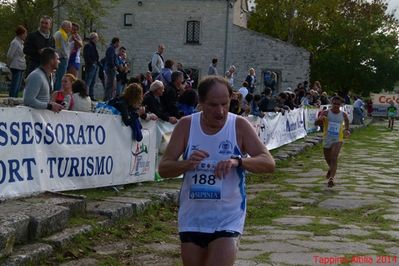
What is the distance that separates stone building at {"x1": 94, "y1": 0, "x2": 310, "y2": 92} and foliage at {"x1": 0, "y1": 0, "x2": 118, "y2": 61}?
1.95 m

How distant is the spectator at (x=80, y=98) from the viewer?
9.84 m

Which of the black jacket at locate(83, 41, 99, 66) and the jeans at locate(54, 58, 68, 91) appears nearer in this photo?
the jeans at locate(54, 58, 68, 91)

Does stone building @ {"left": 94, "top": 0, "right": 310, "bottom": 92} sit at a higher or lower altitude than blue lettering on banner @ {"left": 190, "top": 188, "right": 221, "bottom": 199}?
higher

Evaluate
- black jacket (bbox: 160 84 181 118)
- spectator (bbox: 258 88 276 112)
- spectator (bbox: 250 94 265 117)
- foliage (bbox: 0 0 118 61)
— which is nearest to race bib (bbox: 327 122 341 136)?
black jacket (bbox: 160 84 181 118)

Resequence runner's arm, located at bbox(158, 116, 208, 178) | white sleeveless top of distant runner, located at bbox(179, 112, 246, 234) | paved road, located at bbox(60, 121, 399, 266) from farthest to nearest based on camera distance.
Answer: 1. paved road, located at bbox(60, 121, 399, 266)
2. runner's arm, located at bbox(158, 116, 208, 178)
3. white sleeveless top of distant runner, located at bbox(179, 112, 246, 234)

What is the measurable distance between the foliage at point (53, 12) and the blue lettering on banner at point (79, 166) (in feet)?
101

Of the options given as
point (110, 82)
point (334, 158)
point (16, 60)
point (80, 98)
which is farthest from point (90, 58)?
point (334, 158)

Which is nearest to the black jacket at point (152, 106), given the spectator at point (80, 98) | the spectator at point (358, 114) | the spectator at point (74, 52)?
the spectator at point (80, 98)

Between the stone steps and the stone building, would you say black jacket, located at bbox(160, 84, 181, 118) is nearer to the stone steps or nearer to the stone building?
the stone steps

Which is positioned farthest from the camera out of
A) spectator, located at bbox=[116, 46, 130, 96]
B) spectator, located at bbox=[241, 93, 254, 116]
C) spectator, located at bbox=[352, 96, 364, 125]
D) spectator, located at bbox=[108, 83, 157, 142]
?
spectator, located at bbox=[352, 96, 364, 125]

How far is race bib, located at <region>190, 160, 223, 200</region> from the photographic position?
4180 mm

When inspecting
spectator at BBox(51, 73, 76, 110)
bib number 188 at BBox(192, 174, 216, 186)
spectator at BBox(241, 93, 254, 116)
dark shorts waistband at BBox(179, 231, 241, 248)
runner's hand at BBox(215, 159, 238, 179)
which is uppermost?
spectator at BBox(51, 73, 76, 110)

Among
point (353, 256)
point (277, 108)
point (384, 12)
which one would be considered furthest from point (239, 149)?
point (384, 12)

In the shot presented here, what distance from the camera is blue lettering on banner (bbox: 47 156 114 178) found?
8.12 metres
